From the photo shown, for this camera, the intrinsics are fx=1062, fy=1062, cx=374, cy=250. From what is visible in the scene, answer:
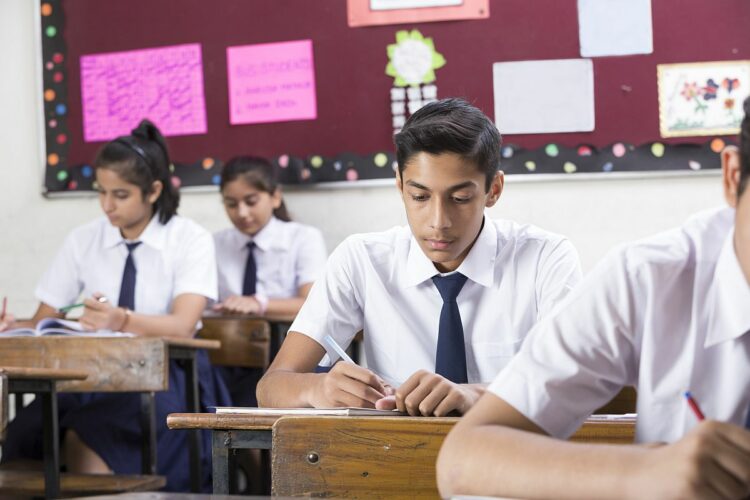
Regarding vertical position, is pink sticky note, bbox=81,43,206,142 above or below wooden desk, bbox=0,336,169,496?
above

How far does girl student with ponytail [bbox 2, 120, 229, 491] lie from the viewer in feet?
10.4

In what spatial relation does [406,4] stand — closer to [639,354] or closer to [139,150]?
[139,150]

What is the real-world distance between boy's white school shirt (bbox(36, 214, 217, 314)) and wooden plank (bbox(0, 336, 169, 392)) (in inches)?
32.0

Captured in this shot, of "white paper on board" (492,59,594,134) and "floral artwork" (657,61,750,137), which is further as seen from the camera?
"white paper on board" (492,59,594,134)

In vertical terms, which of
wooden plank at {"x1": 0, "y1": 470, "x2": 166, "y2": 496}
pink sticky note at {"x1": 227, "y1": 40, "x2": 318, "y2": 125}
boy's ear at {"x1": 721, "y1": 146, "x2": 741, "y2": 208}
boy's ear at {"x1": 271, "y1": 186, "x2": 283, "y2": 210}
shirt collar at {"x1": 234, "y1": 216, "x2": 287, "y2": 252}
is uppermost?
pink sticky note at {"x1": 227, "y1": 40, "x2": 318, "y2": 125}

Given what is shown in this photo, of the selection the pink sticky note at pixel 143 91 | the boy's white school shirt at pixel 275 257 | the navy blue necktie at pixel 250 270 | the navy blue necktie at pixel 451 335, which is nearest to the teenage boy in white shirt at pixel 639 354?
the navy blue necktie at pixel 451 335

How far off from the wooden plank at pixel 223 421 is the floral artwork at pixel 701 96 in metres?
2.75

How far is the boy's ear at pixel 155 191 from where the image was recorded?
145 inches

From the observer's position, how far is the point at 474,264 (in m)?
2.08

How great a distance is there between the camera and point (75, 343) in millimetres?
2809

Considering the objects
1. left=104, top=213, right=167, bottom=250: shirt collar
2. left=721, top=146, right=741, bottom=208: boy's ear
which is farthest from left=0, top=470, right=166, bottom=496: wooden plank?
left=721, top=146, right=741, bottom=208: boy's ear

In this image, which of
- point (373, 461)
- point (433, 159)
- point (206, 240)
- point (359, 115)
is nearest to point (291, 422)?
point (373, 461)

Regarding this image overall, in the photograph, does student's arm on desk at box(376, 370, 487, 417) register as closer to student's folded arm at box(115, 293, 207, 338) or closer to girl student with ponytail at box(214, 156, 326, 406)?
student's folded arm at box(115, 293, 207, 338)

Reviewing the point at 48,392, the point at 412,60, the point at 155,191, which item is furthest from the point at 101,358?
the point at 412,60
